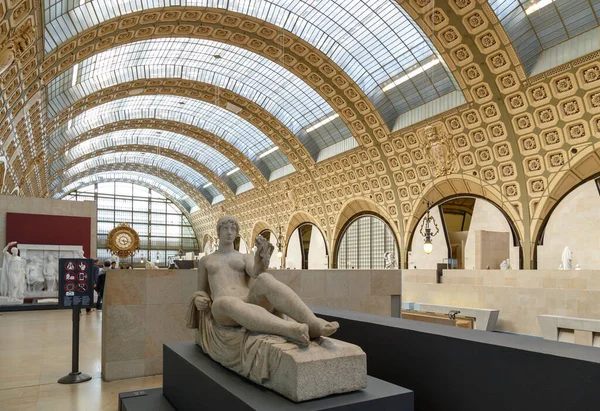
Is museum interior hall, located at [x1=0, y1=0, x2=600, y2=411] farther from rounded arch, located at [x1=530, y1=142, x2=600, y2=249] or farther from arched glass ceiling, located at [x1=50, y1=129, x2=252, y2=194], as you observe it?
arched glass ceiling, located at [x1=50, y1=129, x2=252, y2=194]

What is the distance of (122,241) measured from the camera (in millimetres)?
21812

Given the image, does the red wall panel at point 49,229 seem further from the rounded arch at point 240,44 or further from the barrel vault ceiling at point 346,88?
the rounded arch at point 240,44

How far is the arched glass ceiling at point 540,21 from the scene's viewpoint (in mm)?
16312

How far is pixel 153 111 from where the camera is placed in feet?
113

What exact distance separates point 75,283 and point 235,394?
4984mm

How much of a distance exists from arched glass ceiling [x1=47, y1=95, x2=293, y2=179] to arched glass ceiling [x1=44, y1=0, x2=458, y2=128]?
39.9ft

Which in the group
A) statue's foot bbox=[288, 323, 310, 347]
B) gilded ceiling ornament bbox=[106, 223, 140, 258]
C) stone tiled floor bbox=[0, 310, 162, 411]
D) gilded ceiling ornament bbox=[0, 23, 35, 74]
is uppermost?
gilded ceiling ornament bbox=[0, 23, 35, 74]

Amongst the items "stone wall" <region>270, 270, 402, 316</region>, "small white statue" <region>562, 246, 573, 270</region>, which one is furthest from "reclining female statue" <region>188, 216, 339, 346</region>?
"small white statue" <region>562, 246, 573, 270</region>

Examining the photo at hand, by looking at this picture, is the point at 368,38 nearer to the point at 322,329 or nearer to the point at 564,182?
the point at 564,182

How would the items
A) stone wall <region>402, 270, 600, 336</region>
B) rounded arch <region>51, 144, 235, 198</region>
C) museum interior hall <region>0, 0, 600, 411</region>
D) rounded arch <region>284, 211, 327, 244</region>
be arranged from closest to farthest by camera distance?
1. museum interior hall <region>0, 0, 600, 411</region>
2. stone wall <region>402, 270, 600, 336</region>
3. rounded arch <region>284, 211, 327, 244</region>
4. rounded arch <region>51, 144, 235, 198</region>

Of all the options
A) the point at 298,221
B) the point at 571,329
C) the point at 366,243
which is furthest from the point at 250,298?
the point at 298,221

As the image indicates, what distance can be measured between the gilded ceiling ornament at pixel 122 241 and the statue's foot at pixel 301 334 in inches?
744

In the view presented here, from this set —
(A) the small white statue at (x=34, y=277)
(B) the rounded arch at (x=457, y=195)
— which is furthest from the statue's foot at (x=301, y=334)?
(B) the rounded arch at (x=457, y=195)

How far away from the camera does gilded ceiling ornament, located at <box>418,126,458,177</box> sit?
22.5 metres
